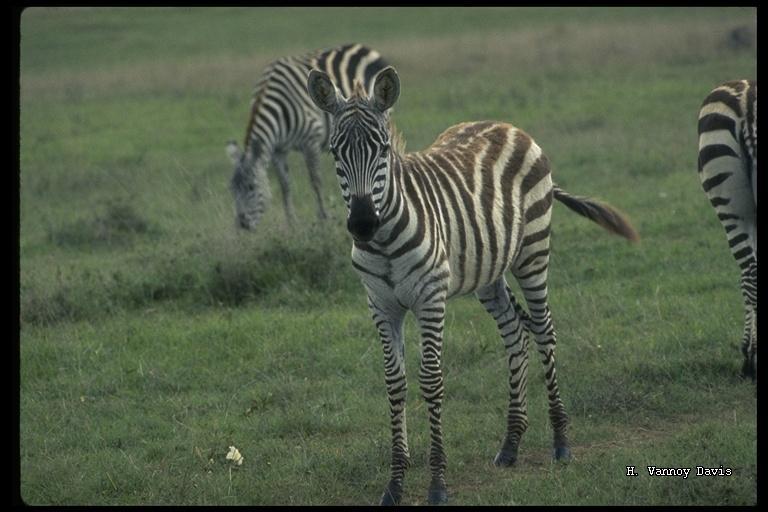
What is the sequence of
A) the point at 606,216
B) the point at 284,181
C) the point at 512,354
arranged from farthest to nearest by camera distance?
the point at 284,181 → the point at 606,216 → the point at 512,354

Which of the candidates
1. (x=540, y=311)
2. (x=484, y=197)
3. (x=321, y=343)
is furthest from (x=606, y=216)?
(x=321, y=343)

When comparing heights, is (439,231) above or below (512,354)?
above

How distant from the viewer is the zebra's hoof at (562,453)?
6.09 metres

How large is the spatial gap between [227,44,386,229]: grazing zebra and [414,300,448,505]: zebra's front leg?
6.51 meters

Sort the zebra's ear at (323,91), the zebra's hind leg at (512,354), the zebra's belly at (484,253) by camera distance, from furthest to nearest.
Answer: the zebra's hind leg at (512,354), the zebra's belly at (484,253), the zebra's ear at (323,91)

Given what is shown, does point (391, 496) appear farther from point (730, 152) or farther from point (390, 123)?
point (730, 152)

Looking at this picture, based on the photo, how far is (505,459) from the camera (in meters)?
6.11

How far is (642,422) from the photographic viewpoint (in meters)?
6.54

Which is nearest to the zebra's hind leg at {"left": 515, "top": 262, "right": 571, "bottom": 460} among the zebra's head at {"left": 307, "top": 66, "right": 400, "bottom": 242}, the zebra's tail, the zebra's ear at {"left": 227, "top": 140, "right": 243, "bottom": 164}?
the zebra's tail

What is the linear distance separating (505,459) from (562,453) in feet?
1.11

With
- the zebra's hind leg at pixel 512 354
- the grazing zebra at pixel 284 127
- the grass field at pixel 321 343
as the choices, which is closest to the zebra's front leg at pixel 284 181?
the grazing zebra at pixel 284 127

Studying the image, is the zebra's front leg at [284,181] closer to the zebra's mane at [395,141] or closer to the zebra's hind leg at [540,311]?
the zebra's hind leg at [540,311]

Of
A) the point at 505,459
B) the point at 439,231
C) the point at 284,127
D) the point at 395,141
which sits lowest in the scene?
the point at 505,459
